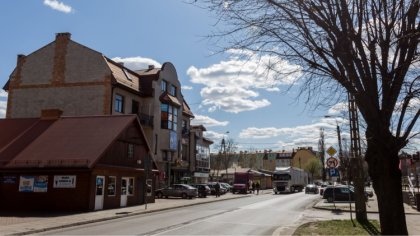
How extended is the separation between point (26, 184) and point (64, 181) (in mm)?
2443

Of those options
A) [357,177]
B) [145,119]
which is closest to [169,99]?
[145,119]

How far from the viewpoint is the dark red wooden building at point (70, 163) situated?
992 inches

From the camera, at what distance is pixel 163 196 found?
4619 centimetres

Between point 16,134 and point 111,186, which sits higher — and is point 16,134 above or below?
above

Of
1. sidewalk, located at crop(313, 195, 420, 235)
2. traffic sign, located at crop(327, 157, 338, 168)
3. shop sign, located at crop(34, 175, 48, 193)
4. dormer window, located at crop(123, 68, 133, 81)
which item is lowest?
sidewalk, located at crop(313, 195, 420, 235)

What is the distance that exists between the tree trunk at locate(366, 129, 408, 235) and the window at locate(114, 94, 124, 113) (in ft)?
117

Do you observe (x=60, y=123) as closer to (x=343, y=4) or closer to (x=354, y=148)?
(x=354, y=148)

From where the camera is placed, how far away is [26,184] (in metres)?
25.8

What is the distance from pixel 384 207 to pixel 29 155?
23.2 m

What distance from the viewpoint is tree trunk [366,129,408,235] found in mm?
7914

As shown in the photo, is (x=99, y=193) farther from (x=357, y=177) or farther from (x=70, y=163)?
(x=357, y=177)

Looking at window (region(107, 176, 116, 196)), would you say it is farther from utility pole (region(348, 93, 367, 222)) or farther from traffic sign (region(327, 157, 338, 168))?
utility pole (region(348, 93, 367, 222))

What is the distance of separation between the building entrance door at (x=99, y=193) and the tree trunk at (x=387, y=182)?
20.4 meters

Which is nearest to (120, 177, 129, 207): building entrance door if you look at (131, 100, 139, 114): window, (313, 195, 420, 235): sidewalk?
(313, 195, 420, 235): sidewalk
